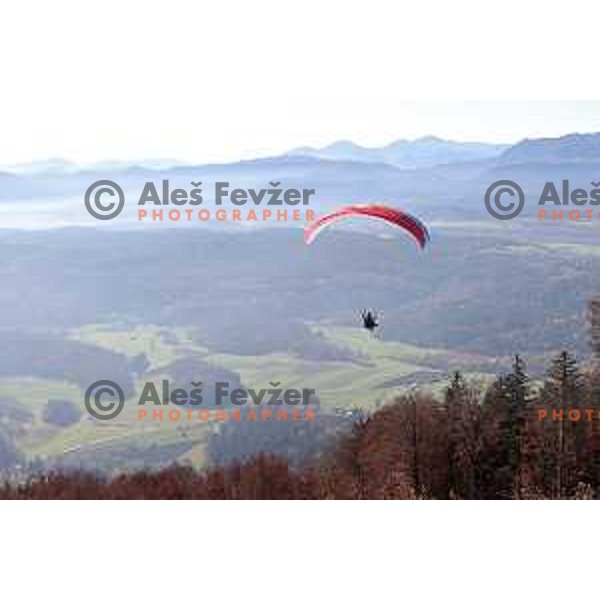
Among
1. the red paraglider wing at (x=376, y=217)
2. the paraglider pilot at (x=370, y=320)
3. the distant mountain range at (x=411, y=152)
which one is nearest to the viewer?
the red paraglider wing at (x=376, y=217)

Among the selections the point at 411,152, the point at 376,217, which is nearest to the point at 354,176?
the point at 376,217

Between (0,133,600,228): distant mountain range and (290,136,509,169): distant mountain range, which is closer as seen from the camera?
(0,133,600,228): distant mountain range

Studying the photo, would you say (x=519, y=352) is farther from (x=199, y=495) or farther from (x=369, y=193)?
(x=199, y=495)

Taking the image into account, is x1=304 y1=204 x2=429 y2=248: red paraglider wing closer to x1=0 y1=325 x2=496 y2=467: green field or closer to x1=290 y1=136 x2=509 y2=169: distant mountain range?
x1=290 y1=136 x2=509 y2=169: distant mountain range

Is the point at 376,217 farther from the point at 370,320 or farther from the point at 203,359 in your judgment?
the point at 370,320

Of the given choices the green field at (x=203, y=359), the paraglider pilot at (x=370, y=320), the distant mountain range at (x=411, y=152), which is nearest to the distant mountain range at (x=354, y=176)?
the distant mountain range at (x=411, y=152)

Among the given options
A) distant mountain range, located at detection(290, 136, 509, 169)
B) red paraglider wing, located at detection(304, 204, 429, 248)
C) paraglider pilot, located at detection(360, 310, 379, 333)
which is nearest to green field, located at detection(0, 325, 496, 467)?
paraglider pilot, located at detection(360, 310, 379, 333)

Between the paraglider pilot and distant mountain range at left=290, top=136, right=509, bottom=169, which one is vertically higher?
distant mountain range at left=290, top=136, right=509, bottom=169

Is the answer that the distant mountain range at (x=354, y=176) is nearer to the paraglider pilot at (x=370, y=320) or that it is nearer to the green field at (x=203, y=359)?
the paraglider pilot at (x=370, y=320)
